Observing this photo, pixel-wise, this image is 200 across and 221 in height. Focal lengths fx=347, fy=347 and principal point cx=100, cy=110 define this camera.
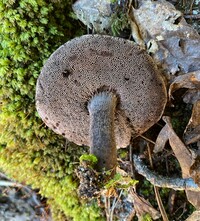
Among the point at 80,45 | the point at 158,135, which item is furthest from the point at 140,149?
the point at 80,45

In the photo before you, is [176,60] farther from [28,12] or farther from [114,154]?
[28,12]

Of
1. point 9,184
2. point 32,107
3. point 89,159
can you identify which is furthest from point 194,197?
point 9,184

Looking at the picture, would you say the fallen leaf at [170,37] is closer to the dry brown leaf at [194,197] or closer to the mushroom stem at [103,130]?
the mushroom stem at [103,130]

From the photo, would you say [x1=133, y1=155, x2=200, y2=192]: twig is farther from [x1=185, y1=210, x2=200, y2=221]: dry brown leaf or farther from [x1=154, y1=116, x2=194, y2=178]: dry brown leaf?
[x1=185, y1=210, x2=200, y2=221]: dry brown leaf

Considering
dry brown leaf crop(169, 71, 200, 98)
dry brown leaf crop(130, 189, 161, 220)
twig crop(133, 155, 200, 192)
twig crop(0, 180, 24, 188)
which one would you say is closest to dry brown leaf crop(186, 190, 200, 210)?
twig crop(133, 155, 200, 192)

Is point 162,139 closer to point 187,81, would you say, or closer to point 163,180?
point 163,180

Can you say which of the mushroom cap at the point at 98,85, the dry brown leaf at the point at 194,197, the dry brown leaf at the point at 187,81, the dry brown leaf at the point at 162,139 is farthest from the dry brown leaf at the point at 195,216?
the dry brown leaf at the point at 187,81
